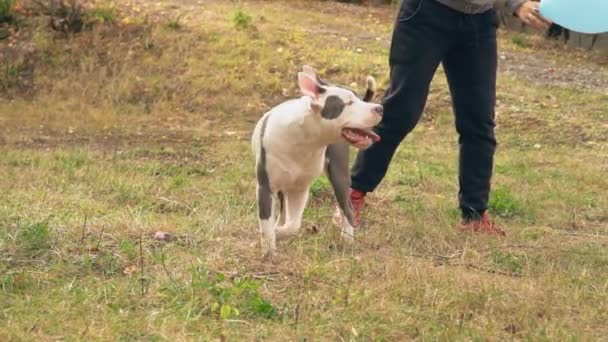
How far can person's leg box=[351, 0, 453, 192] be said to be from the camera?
5332mm

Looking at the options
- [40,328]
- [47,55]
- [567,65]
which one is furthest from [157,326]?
[567,65]

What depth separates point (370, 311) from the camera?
3.75m

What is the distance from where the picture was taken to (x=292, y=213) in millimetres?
4969

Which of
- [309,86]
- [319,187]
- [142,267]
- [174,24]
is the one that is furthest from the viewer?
[174,24]

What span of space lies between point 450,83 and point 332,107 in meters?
1.35

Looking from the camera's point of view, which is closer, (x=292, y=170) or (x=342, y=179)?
(x=292, y=170)

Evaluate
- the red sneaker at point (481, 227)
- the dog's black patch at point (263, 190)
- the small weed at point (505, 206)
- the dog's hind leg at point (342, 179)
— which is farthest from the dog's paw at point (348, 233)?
the small weed at point (505, 206)

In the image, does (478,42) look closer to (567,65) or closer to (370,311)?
(370,311)

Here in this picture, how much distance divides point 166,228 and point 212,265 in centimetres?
81

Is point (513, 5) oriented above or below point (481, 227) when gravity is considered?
above

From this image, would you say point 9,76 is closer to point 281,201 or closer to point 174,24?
point 174,24

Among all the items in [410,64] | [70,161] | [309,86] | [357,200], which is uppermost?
[309,86]

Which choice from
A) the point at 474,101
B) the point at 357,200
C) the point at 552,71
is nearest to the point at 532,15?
the point at 474,101

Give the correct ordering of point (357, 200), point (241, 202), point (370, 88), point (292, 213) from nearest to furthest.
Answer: point (292, 213), point (370, 88), point (357, 200), point (241, 202)
